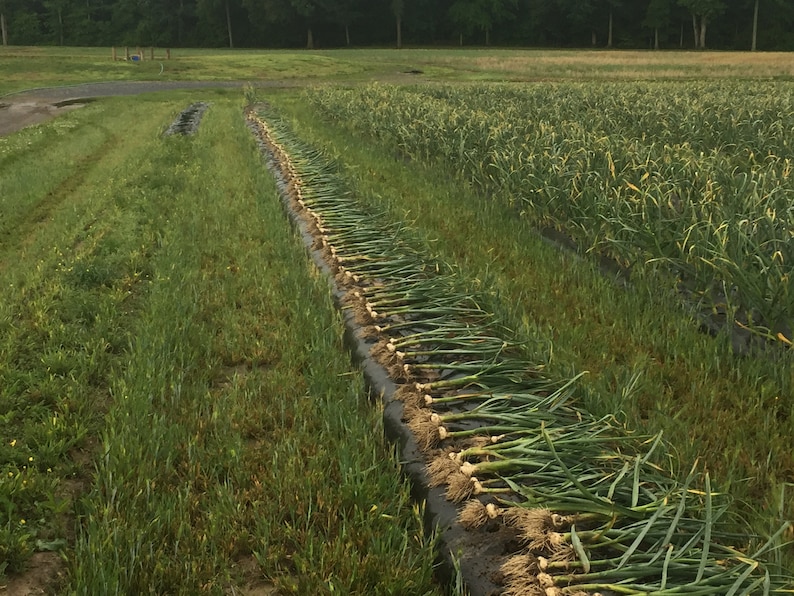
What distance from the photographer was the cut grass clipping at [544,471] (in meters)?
2.11

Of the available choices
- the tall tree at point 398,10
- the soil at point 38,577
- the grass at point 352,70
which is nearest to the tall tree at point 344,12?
the tall tree at point 398,10

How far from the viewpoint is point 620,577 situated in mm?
2113

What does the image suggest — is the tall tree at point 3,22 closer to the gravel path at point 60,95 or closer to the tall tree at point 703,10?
the gravel path at point 60,95

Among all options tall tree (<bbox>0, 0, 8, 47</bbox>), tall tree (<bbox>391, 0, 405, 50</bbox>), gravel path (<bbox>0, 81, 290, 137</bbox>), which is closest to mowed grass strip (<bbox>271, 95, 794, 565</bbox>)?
gravel path (<bbox>0, 81, 290, 137</bbox>)

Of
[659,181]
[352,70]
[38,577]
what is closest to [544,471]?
[38,577]

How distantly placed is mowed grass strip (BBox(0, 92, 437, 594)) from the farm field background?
0.04ft

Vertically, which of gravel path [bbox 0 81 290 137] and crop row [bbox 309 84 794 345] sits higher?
gravel path [bbox 0 81 290 137]

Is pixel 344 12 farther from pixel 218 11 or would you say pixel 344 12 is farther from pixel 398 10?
pixel 218 11

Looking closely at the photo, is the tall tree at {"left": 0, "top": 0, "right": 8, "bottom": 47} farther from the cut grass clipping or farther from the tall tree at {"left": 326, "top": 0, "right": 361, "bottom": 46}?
the cut grass clipping

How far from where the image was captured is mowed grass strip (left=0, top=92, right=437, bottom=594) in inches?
96.2

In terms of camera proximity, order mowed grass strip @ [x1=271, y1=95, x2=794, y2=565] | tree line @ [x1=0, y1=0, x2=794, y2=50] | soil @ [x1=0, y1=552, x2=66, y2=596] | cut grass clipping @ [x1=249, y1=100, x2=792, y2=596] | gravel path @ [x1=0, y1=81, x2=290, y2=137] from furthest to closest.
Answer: tree line @ [x1=0, y1=0, x2=794, y2=50] < gravel path @ [x1=0, y1=81, x2=290, y2=137] < mowed grass strip @ [x1=271, y1=95, x2=794, y2=565] < soil @ [x1=0, y1=552, x2=66, y2=596] < cut grass clipping @ [x1=249, y1=100, x2=792, y2=596]

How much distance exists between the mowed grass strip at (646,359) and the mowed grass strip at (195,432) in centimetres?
121

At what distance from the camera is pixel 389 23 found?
229 ft

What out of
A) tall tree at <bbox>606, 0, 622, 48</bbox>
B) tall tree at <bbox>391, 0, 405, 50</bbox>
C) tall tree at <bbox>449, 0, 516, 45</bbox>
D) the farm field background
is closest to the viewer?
the farm field background
